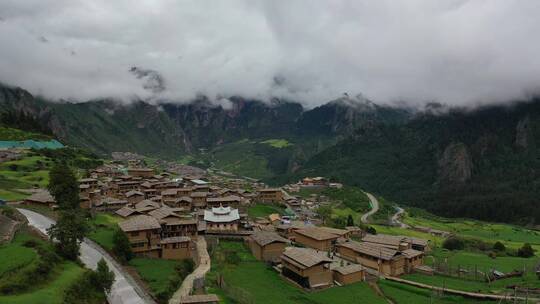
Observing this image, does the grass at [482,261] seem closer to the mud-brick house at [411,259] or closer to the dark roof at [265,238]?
the mud-brick house at [411,259]

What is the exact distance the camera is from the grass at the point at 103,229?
210ft

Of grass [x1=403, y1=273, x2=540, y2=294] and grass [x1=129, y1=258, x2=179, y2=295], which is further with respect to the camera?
grass [x1=403, y1=273, x2=540, y2=294]

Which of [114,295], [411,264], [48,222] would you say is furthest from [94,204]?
[411,264]

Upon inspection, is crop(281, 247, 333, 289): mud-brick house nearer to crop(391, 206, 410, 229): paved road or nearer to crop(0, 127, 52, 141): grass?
crop(391, 206, 410, 229): paved road

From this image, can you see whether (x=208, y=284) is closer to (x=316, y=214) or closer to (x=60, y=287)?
(x=60, y=287)

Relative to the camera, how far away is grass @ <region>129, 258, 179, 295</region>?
169 ft

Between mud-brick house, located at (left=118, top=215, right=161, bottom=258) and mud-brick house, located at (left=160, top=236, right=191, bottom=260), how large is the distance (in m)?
1.18

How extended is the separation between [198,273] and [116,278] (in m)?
10.9

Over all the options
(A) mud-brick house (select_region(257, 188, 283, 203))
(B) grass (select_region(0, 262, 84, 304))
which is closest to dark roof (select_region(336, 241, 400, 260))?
(B) grass (select_region(0, 262, 84, 304))

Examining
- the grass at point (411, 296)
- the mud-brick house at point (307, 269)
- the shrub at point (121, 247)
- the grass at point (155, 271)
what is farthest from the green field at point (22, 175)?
the grass at point (411, 296)

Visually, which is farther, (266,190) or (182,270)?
(266,190)

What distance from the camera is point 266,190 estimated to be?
5207 inches

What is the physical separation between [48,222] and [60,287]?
32.3m

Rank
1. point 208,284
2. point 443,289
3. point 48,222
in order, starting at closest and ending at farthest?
point 208,284
point 443,289
point 48,222
